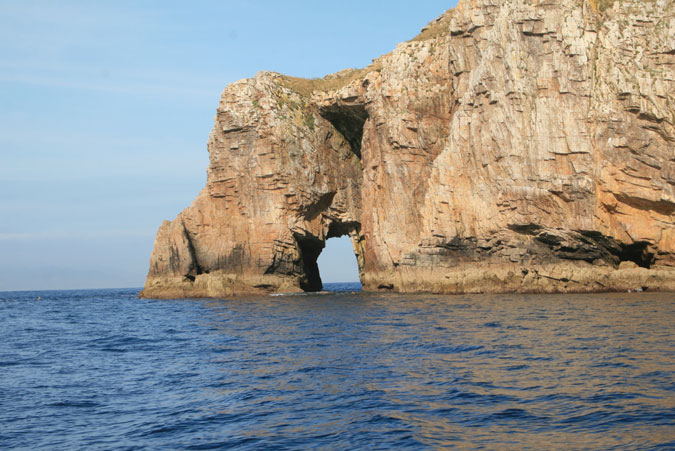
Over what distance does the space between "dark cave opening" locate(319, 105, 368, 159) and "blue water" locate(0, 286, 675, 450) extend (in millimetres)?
31918

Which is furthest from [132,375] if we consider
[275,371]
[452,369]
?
[452,369]

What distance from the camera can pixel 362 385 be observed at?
15562 millimetres

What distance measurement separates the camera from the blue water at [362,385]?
38.0 ft

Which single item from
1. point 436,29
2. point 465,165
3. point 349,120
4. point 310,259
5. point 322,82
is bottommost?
point 310,259

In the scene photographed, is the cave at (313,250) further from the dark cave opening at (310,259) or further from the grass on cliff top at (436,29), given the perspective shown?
the grass on cliff top at (436,29)

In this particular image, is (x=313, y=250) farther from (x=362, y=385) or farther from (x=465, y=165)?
(x=362, y=385)

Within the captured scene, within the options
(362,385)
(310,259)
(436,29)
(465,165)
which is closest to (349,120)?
(436,29)

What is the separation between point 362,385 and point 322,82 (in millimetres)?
49223

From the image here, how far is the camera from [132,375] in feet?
59.7

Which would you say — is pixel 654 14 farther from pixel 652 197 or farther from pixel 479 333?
pixel 479 333

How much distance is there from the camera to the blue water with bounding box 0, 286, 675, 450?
1157cm

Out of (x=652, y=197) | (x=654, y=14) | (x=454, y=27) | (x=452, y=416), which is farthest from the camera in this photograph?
(x=454, y=27)

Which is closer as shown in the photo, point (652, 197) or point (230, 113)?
point (652, 197)

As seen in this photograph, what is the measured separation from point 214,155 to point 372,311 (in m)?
28.8
